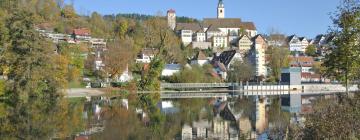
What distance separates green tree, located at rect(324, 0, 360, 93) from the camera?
856 inches

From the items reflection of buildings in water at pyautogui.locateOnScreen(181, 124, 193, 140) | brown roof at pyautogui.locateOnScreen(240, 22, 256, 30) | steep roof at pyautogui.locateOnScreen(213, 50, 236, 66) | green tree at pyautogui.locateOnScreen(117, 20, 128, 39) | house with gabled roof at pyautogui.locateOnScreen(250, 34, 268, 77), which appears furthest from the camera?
brown roof at pyautogui.locateOnScreen(240, 22, 256, 30)

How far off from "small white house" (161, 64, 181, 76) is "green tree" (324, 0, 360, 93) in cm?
6130

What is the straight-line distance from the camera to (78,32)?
105 meters

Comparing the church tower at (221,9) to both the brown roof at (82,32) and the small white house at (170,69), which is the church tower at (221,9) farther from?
the small white house at (170,69)

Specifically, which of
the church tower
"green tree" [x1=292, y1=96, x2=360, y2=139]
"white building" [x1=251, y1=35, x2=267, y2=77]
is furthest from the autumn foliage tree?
the church tower

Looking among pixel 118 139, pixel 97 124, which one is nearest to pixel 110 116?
pixel 97 124

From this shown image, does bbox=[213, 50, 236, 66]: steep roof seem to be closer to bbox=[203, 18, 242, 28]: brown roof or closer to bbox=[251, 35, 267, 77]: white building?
bbox=[251, 35, 267, 77]: white building

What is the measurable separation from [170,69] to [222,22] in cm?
7512

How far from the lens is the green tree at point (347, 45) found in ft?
71.3

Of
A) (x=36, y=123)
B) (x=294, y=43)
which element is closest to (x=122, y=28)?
(x=294, y=43)

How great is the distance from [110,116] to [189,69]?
49.7 m

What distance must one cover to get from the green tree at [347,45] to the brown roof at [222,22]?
13148cm

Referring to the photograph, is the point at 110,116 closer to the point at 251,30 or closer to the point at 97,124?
the point at 97,124

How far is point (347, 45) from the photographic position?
21.8 meters
